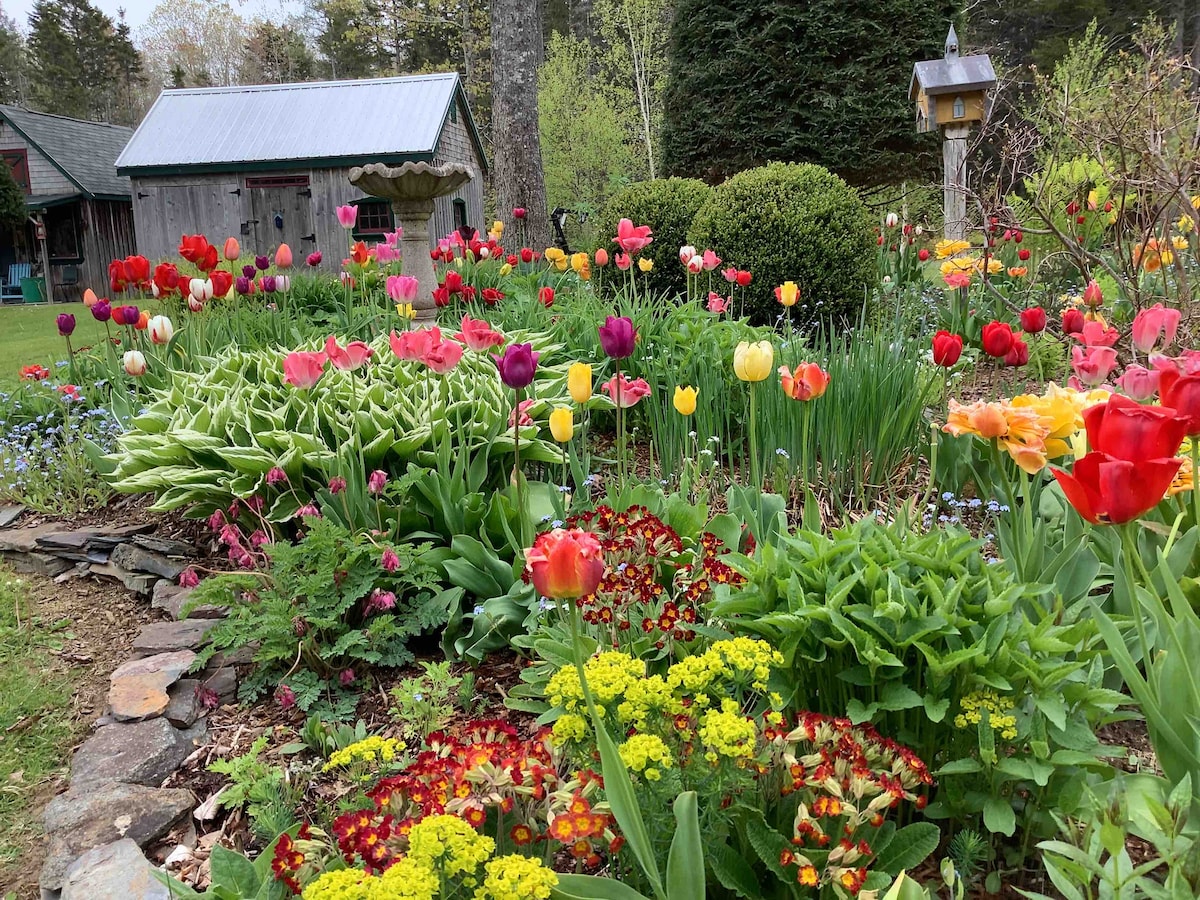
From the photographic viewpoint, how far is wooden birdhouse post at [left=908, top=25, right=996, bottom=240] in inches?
320

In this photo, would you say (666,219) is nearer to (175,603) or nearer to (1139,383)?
(175,603)

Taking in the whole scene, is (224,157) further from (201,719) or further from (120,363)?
(201,719)

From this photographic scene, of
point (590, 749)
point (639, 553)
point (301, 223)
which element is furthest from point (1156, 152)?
point (301, 223)

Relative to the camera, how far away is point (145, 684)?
2432mm

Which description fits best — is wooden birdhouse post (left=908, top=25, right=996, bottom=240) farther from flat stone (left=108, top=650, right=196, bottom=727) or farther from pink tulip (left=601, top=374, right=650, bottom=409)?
flat stone (left=108, top=650, right=196, bottom=727)

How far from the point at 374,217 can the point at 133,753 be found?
1757 cm

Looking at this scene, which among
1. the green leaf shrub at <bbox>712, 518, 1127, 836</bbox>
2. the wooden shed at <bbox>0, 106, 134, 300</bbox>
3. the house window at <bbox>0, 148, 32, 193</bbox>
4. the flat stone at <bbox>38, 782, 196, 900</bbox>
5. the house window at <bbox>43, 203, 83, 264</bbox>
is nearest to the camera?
the green leaf shrub at <bbox>712, 518, 1127, 836</bbox>

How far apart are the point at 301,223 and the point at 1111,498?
17.9m

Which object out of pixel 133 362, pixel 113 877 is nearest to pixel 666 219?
pixel 133 362

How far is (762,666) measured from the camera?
4.57ft

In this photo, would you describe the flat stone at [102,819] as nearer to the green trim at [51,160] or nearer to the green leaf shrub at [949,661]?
the green leaf shrub at [949,661]

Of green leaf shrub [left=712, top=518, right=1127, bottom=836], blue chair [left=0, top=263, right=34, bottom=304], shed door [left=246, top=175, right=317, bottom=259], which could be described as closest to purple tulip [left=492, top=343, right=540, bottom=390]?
green leaf shrub [left=712, top=518, right=1127, bottom=836]

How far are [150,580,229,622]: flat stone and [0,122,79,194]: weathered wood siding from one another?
2373 cm

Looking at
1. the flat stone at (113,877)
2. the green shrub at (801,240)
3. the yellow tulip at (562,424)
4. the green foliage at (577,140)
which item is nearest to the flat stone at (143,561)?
the flat stone at (113,877)
